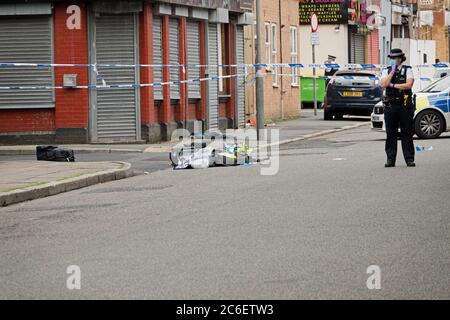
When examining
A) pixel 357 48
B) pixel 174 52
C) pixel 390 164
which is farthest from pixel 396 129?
pixel 357 48

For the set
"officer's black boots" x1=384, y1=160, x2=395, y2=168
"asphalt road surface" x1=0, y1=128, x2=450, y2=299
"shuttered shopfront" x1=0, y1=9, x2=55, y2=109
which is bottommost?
"asphalt road surface" x1=0, y1=128, x2=450, y2=299

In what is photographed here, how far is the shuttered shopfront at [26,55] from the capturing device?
1056 inches

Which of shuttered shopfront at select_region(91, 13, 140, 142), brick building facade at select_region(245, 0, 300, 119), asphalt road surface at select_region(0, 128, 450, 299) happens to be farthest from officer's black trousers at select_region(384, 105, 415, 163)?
brick building facade at select_region(245, 0, 300, 119)

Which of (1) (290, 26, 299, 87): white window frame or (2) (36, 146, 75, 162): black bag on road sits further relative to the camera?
(1) (290, 26, 299, 87): white window frame

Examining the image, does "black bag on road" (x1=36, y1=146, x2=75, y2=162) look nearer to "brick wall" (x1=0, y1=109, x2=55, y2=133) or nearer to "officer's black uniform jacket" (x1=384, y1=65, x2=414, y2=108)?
"brick wall" (x1=0, y1=109, x2=55, y2=133)

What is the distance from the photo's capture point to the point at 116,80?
2720 cm

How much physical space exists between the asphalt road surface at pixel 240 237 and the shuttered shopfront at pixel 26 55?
955 cm

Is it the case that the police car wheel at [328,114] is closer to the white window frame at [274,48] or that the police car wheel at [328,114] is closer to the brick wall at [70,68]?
the white window frame at [274,48]

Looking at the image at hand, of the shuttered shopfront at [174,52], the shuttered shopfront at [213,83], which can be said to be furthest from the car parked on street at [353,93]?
the shuttered shopfront at [174,52]

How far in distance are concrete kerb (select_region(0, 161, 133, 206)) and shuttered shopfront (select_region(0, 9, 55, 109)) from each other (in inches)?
298

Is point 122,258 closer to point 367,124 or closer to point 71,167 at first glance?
point 71,167

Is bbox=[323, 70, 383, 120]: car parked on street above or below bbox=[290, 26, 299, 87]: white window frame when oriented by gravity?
below

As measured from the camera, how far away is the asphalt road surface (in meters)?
8.56
